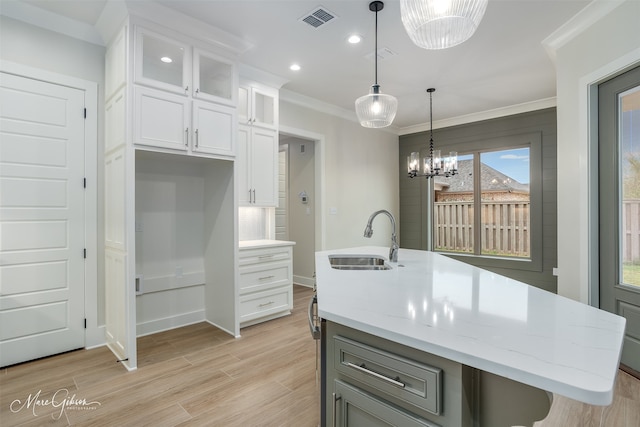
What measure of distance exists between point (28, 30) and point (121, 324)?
2.52m

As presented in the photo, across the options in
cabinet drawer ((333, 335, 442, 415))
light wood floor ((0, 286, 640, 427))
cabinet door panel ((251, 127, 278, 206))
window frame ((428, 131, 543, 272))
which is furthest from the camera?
window frame ((428, 131, 543, 272))

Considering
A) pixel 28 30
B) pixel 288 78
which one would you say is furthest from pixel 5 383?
pixel 288 78

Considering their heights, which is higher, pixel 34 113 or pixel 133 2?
pixel 133 2

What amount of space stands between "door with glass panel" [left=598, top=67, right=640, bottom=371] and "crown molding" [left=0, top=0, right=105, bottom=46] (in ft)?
14.5

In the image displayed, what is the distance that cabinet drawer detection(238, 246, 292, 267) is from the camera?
3.35m

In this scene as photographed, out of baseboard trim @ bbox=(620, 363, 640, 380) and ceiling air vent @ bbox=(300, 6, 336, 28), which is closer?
baseboard trim @ bbox=(620, 363, 640, 380)

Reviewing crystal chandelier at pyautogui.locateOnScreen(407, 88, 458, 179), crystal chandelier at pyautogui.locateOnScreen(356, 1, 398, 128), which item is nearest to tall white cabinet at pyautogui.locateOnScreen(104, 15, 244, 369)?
crystal chandelier at pyautogui.locateOnScreen(356, 1, 398, 128)

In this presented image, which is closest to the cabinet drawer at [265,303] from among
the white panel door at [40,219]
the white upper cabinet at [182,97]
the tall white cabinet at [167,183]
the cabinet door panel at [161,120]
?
the tall white cabinet at [167,183]

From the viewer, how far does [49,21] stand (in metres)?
2.65

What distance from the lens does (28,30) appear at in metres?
2.60

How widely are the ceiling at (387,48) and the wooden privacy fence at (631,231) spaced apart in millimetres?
1670

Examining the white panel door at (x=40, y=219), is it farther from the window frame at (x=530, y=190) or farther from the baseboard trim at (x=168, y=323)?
the window frame at (x=530, y=190)

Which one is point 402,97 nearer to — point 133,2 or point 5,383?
point 133,2

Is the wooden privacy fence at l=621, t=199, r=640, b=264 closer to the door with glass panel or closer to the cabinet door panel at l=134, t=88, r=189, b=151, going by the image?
the door with glass panel
